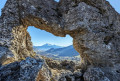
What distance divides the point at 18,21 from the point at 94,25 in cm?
972

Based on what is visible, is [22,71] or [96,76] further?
[96,76]

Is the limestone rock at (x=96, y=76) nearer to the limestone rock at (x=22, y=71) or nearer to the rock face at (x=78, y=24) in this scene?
the rock face at (x=78, y=24)

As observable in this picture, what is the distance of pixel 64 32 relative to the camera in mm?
10953

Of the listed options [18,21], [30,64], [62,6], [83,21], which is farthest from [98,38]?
[18,21]

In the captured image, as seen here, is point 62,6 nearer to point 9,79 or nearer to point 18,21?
point 18,21

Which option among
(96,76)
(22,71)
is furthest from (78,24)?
(22,71)


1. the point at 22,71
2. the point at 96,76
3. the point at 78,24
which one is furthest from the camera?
the point at 78,24

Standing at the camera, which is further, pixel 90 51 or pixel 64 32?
pixel 64 32

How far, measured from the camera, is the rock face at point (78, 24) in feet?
29.1

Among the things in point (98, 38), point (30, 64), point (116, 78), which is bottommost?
point (116, 78)

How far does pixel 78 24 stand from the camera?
9.86m

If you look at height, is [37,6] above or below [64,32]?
above

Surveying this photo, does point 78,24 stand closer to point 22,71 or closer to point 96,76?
point 96,76

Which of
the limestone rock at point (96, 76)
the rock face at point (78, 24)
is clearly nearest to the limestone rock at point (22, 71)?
the rock face at point (78, 24)
